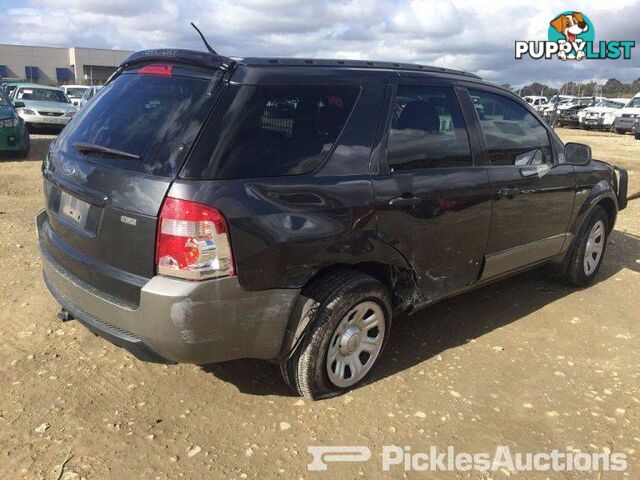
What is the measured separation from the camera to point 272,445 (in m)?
2.91

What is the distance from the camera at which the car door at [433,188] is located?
3.30 m

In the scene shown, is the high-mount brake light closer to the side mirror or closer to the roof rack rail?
the roof rack rail

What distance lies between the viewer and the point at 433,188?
3494 mm

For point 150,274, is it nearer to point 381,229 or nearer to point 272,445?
point 272,445

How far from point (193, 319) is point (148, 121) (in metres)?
1.03

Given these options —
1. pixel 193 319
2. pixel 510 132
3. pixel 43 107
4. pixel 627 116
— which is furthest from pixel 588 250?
pixel 627 116

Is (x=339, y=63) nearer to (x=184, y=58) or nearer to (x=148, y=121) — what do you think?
(x=184, y=58)

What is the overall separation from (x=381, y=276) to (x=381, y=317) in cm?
25

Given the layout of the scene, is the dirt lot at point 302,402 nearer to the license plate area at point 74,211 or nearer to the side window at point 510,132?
the license plate area at point 74,211

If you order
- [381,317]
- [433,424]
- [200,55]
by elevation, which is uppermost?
[200,55]

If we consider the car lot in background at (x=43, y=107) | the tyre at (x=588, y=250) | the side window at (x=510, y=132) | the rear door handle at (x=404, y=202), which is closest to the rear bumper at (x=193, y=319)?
the rear door handle at (x=404, y=202)

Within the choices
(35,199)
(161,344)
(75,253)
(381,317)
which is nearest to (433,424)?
(381,317)

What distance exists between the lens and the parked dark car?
2.65m

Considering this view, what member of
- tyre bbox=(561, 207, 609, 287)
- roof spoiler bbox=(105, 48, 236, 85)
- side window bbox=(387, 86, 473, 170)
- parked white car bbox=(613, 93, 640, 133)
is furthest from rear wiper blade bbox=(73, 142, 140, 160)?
parked white car bbox=(613, 93, 640, 133)
